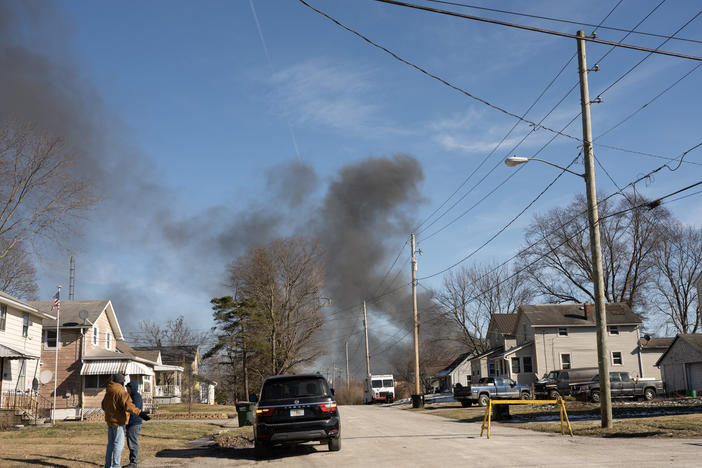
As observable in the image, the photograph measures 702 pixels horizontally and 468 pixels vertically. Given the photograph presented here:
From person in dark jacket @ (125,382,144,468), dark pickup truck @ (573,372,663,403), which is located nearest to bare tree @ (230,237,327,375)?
dark pickup truck @ (573,372,663,403)

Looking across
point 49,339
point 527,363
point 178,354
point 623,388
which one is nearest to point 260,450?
point 623,388

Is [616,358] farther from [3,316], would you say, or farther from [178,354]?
[178,354]

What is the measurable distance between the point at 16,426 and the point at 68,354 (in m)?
15.6

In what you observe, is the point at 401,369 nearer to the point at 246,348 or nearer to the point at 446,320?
the point at 446,320

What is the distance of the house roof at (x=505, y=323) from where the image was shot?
56.9 metres

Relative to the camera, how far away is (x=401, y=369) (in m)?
106

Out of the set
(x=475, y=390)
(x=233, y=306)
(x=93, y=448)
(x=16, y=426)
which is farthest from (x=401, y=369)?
(x=93, y=448)

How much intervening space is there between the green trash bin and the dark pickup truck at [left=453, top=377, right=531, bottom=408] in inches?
606

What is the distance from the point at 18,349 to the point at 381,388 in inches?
1414

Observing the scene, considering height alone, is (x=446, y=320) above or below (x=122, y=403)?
above

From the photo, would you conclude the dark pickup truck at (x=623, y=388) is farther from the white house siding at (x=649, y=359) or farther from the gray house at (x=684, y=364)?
the white house siding at (x=649, y=359)

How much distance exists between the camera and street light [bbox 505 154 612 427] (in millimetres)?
17594

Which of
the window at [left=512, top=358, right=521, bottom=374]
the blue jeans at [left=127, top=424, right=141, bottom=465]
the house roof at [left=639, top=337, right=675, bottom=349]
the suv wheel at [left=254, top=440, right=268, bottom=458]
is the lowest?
the suv wheel at [left=254, top=440, right=268, bottom=458]

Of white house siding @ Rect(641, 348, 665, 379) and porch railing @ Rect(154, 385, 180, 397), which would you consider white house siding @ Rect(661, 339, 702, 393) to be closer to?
white house siding @ Rect(641, 348, 665, 379)
